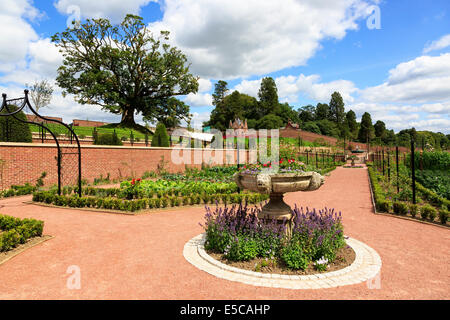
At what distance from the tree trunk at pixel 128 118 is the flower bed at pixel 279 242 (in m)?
32.2

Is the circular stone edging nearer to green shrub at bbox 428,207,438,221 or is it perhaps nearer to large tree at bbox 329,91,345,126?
green shrub at bbox 428,207,438,221

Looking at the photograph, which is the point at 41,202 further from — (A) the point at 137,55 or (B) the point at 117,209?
(A) the point at 137,55

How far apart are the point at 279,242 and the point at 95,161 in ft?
47.2

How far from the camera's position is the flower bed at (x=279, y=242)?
4355 mm

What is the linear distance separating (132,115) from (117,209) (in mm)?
28470

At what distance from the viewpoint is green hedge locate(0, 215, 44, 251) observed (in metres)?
5.11

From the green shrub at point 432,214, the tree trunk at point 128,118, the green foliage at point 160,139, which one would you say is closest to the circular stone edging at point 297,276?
the green shrub at point 432,214

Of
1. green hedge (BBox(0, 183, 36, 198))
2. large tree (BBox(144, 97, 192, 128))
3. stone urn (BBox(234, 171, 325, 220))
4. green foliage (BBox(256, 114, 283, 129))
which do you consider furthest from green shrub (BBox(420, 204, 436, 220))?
green foliage (BBox(256, 114, 283, 129))

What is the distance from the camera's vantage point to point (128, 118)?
3444 centimetres

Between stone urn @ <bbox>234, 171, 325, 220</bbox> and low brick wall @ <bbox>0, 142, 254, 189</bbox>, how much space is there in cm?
1220

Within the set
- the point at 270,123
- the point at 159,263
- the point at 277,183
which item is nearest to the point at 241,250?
the point at 277,183

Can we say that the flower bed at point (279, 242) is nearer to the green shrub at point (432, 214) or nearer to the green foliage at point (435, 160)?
the green shrub at point (432, 214)

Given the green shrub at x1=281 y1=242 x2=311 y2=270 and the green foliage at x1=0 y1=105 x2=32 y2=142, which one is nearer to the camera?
the green shrub at x1=281 y1=242 x2=311 y2=270
